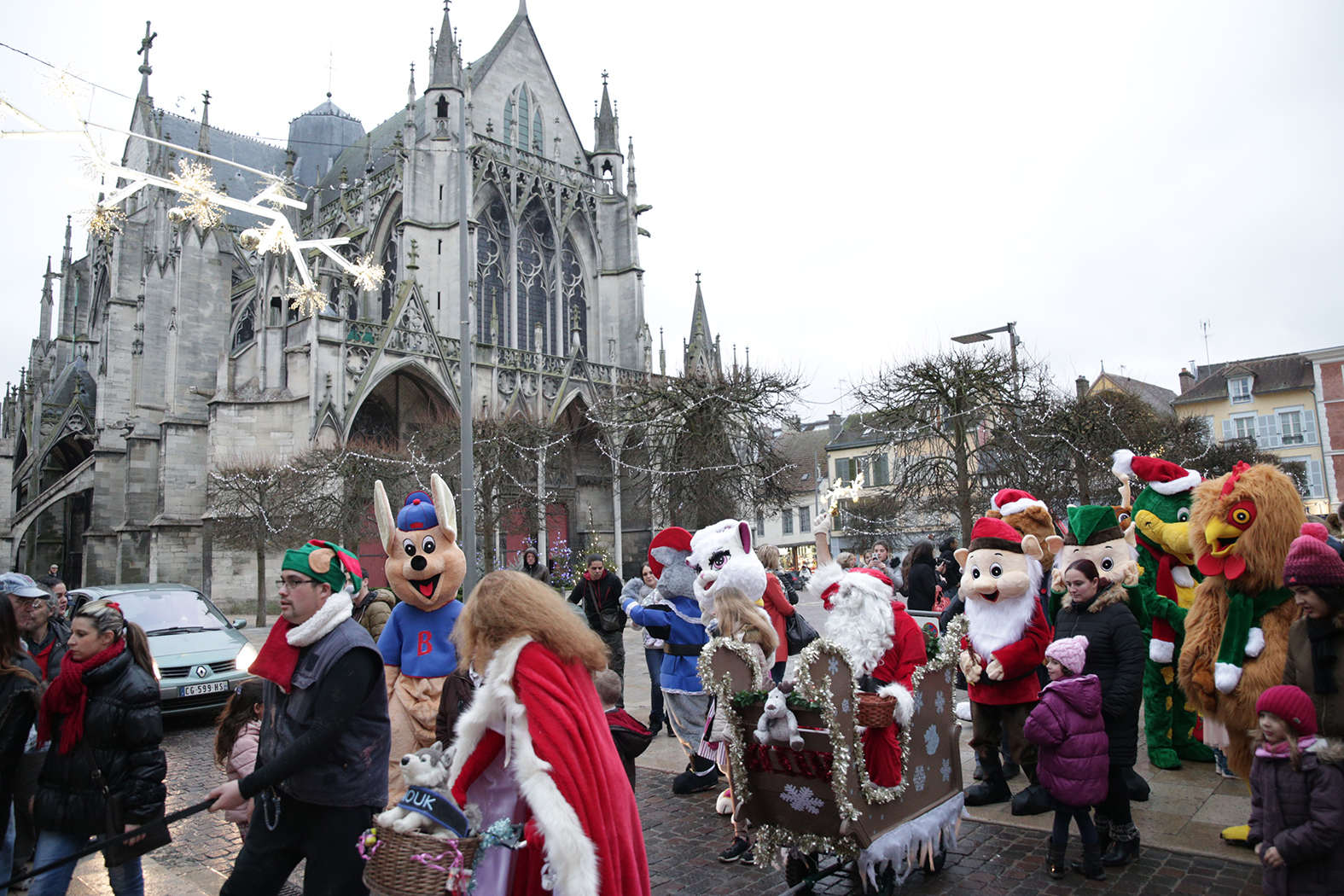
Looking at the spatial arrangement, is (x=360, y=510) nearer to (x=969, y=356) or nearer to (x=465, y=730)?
(x=969, y=356)

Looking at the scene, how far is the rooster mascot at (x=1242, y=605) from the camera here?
4078mm

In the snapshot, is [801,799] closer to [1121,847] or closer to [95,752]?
[1121,847]

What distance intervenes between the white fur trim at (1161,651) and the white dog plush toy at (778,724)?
3.21 m

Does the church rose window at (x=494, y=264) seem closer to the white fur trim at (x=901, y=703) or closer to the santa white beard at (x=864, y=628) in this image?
the santa white beard at (x=864, y=628)

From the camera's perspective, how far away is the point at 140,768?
3.39 meters

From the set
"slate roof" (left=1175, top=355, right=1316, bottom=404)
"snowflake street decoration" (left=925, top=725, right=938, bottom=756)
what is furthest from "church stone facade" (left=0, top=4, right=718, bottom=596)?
"slate roof" (left=1175, top=355, right=1316, bottom=404)

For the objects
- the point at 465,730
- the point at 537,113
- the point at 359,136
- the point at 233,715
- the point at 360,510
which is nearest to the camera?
the point at 465,730

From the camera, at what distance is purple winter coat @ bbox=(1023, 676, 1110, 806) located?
3.88 m

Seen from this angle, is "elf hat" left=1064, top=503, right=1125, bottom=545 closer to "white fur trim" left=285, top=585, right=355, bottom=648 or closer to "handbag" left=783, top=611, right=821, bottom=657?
"handbag" left=783, top=611, right=821, bottom=657

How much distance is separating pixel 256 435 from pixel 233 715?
823 inches

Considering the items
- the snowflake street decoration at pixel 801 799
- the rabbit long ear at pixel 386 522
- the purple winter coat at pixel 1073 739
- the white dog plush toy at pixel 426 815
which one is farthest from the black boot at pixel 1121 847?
the rabbit long ear at pixel 386 522

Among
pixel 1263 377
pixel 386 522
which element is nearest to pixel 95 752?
pixel 386 522

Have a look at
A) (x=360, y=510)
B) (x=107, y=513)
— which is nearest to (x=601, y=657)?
(x=360, y=510)

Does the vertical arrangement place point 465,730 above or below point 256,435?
below
